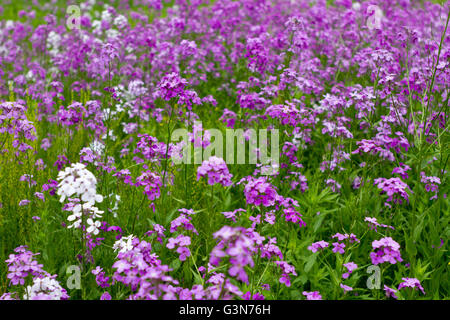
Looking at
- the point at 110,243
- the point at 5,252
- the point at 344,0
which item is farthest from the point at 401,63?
the point at 5,252

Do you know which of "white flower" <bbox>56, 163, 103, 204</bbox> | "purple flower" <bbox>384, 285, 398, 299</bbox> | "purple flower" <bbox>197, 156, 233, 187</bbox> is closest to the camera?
"white flower" <bbox>56, 163, 103, 204</bbox>

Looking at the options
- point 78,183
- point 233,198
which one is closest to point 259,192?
point 78,183

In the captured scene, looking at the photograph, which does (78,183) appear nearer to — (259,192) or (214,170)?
(214,170)

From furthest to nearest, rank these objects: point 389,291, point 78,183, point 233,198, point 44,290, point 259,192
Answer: point 233,198
point 389,291
point 259,192
point 44,290
point 78,183

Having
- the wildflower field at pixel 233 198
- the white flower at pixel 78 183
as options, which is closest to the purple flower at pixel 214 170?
the wildflower field at pixel 233 198

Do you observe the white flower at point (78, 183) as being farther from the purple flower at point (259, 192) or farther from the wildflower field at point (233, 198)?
the purple flower at point (259, 192)

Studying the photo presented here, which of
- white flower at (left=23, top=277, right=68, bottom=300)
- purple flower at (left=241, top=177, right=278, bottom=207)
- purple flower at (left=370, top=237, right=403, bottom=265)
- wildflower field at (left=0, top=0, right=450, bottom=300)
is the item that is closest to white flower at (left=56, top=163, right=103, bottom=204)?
wildflower field at (left=0, top=0, right=450, bottom=300)

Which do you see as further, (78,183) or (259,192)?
(259,192)

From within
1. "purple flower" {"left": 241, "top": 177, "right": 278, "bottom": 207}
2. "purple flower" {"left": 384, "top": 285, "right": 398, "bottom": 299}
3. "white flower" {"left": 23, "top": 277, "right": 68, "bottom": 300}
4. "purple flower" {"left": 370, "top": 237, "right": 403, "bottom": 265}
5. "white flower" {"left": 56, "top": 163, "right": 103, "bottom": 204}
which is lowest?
"purple flower" {"left": 384, "top": 285, "right": 398, "bottom": 299}

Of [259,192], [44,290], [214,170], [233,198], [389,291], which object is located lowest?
[389,291]

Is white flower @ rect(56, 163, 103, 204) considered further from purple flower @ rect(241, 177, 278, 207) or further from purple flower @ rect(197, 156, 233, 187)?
purple flower @ rect(241, 177, 278, 207)

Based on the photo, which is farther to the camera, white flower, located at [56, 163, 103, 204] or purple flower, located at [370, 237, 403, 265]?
purple flower, located at [370, 237, 403, 265]
